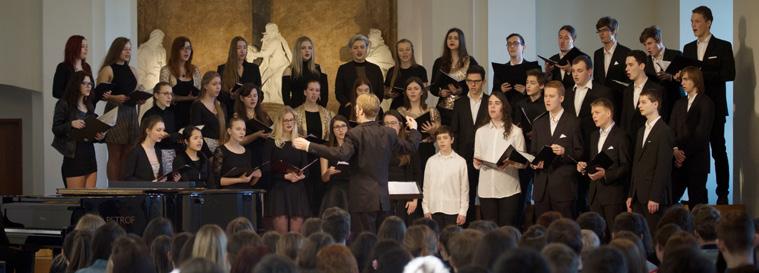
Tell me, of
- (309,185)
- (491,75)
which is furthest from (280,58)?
(309,185)

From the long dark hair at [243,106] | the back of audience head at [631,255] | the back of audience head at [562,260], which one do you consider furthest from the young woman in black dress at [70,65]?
the back of audience head at [562,260]

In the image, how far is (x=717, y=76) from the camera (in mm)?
10344

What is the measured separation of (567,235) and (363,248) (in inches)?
42.9

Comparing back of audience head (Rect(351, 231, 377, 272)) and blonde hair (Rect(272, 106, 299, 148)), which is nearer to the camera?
back of audience head (Rect(351, 231, 377, 272))

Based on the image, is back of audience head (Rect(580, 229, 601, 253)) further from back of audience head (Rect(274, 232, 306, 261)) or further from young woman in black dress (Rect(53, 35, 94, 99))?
young woman in black dress (Rect(53, 35, 94, 99))

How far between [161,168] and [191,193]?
1664mm

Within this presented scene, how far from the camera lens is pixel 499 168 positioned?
10.3 meters

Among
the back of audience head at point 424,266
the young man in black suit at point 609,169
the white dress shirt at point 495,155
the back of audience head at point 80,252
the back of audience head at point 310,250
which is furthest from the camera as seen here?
the white dress shirt at point 495,155

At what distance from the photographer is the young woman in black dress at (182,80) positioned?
11.7 m

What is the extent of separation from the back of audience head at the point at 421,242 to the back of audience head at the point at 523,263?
102 inches

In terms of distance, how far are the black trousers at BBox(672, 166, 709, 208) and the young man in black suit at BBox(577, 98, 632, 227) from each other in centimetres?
55

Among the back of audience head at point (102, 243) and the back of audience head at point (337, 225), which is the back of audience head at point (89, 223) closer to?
the back of audience head at point (102, 243)

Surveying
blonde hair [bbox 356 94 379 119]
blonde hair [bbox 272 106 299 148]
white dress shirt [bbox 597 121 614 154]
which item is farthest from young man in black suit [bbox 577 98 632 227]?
blonde hair [bbox 272 106 299 148]

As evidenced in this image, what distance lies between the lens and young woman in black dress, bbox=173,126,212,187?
10.3m
